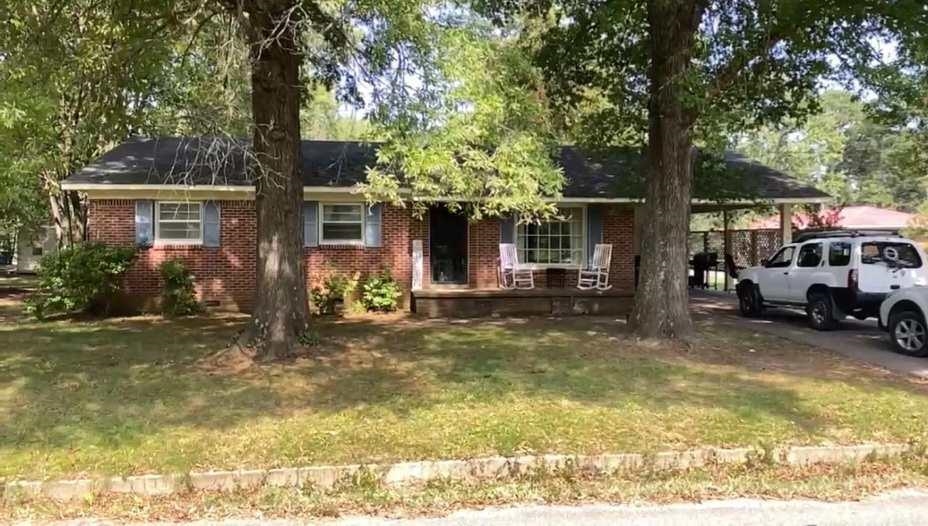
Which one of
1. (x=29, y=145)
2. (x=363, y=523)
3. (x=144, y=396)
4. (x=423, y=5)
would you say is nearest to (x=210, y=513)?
(x=363, y=523)

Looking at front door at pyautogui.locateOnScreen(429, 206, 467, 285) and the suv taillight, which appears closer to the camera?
the suv taillight

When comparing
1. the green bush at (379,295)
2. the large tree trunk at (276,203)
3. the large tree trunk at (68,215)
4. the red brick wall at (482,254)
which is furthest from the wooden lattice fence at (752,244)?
the large tree trunk at (68,215)

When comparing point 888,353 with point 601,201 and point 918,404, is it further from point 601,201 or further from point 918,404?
point 601,201

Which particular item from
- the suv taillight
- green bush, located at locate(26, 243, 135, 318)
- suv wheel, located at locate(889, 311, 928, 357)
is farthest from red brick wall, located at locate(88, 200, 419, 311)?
suv wheel, located at locate(889, 311, 928, 357)

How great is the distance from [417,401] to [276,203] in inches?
146

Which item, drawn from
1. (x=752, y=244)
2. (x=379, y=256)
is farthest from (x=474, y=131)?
(x=752, y=244)

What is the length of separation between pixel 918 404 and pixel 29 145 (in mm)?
14886

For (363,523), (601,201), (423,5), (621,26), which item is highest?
(621,26)

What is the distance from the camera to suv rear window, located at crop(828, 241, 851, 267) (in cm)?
1284

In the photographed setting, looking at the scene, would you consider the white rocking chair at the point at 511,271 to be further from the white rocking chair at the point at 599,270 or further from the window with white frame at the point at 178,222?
the window with white frame at the point at 178,222

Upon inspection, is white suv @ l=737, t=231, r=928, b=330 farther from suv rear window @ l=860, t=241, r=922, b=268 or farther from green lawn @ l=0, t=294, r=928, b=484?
green lawn @ l=0, t=294, r=928, b=484

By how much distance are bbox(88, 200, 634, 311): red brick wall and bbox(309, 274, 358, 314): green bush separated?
→ 276 millimetres

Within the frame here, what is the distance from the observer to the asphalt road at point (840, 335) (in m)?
10.1

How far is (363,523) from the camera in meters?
4.74
